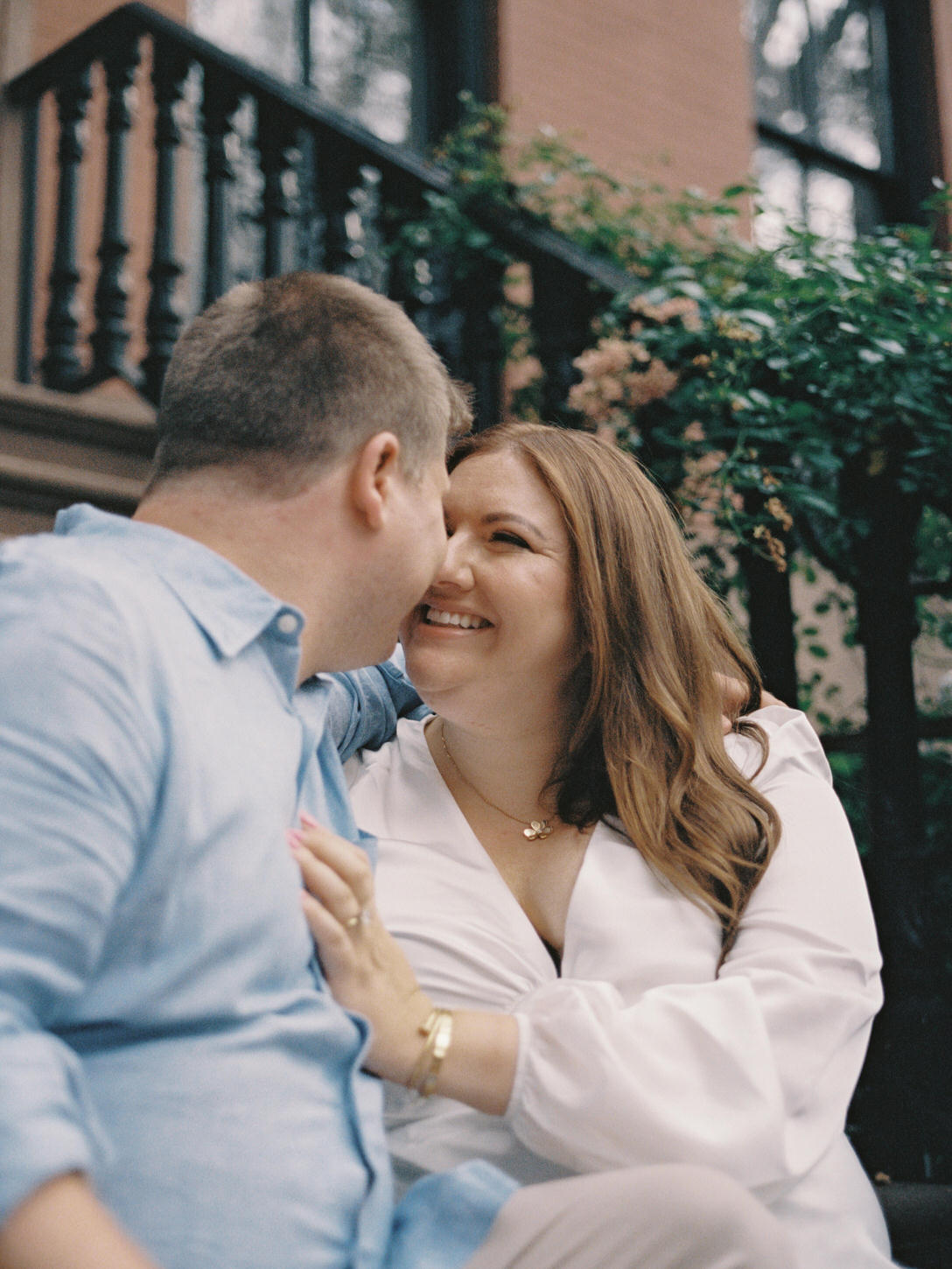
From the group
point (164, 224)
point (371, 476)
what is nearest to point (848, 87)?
point (164, 224)

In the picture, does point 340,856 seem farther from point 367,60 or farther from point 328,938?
point 367,60

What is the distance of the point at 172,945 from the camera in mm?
1113

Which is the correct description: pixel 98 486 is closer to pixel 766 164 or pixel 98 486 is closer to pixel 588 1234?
pixel 588 1234

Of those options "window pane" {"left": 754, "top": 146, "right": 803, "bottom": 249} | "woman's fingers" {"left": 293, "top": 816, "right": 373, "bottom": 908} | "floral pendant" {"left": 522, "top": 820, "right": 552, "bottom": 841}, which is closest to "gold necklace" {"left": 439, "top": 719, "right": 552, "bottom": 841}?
"floral pendant" {"left": 522, "top": 820, "right": 552, "bottom": 841}

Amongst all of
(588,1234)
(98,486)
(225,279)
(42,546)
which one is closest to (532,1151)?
(588,1234)

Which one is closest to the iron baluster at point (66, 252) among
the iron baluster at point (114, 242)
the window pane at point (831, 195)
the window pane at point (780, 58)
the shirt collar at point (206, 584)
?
the iron baluster at point (114, 242)

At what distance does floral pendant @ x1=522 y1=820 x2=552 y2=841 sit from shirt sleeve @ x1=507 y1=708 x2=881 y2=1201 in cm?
37

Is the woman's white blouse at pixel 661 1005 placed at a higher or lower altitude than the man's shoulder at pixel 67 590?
lower

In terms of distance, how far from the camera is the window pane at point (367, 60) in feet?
18.6

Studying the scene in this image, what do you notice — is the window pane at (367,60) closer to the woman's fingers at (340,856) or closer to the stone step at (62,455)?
the stone step at (62,455)

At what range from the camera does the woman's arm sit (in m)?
1.38

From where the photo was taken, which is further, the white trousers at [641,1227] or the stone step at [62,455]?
the stone step at [62,455]

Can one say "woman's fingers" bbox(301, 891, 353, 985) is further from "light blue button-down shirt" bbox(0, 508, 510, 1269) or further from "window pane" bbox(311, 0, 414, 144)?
"window pane" bbox(311, 0, 414, 144)

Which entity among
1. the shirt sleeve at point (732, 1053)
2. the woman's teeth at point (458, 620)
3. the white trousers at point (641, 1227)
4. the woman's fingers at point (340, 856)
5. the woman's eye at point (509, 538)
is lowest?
the white trousers at point (641, 1227)
